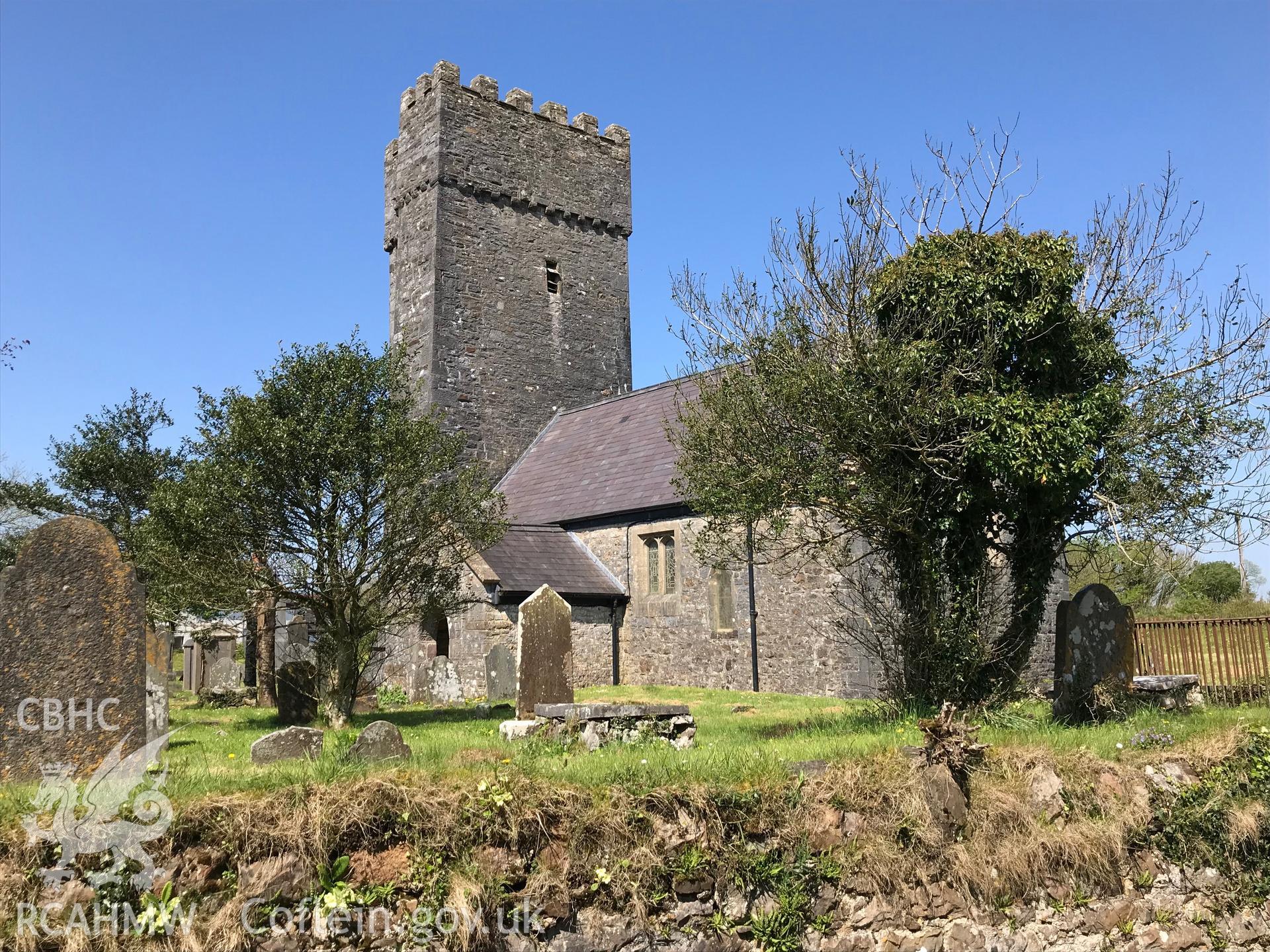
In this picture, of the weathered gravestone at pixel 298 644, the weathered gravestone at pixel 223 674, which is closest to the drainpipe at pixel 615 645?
the weathered gravestone at pixel 298 644

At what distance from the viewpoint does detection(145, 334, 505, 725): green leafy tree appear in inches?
460

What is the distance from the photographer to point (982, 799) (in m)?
7.83

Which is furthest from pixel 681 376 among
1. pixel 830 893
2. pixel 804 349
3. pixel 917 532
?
pixel 830 893

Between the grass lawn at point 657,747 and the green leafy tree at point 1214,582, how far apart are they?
23046mm

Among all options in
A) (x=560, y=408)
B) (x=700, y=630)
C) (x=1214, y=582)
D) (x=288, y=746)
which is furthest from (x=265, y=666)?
(x=1214, y=582)

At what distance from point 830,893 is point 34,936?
558 cm

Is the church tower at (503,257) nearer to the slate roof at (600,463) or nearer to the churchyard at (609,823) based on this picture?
the slate roof at (600,463)

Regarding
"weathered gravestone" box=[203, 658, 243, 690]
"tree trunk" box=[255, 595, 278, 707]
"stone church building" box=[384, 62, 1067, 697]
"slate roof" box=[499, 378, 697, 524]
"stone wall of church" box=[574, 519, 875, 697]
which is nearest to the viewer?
"stone wall of church" box=[574, 519, 875, 697]

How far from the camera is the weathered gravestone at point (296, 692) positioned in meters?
13.2

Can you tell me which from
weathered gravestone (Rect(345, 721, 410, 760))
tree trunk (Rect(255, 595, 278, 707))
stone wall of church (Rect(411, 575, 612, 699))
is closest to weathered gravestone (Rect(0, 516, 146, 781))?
weathered gravestone (Rect(345, 721, 410, 760))

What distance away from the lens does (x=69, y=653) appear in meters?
7.21

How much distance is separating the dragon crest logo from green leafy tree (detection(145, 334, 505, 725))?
5412 mm

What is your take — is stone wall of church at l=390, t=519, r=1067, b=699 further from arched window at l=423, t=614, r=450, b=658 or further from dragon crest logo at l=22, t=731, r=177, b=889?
dragon crest logo at l=22, t=731, r=177, b=889

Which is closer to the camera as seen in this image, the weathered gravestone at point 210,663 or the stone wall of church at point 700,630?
the stone wall of church at point 700,630
